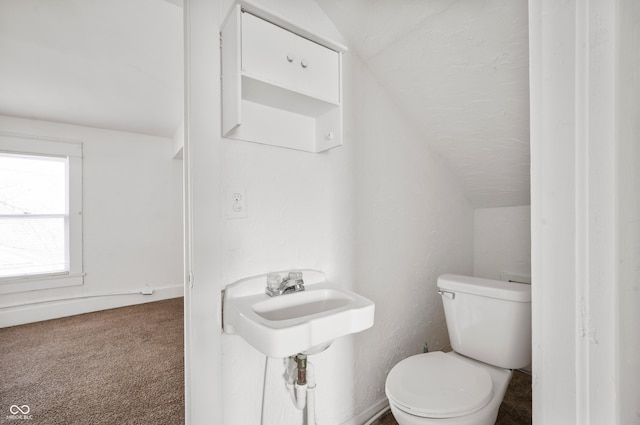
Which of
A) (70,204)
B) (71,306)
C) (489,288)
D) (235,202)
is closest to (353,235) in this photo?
(235,202)

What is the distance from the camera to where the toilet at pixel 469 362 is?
1.06 m

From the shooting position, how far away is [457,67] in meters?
1.26

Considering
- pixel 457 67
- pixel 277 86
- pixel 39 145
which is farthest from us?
pixel 39 145

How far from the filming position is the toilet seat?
1046mm

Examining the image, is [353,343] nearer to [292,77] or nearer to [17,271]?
[292,77]

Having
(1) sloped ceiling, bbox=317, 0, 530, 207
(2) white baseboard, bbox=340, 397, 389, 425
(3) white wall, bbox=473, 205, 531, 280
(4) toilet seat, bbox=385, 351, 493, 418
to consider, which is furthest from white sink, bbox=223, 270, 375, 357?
(3) white wall, bbox=473, 205, 531, 280

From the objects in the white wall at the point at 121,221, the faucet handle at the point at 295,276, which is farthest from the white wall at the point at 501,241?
the white wall at the point at 121,221

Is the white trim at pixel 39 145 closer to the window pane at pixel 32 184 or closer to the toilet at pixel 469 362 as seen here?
the window pane at pixel 32 184

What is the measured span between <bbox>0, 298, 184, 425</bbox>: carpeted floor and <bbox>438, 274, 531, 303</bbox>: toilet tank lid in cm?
163

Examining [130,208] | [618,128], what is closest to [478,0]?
[618,128]

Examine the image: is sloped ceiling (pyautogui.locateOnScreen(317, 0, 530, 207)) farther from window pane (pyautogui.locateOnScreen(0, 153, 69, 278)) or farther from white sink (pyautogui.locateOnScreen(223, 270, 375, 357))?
window pane (pyautogui.locateOnScreen(0, 153, 69, 278))

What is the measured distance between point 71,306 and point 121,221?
40.0 inches

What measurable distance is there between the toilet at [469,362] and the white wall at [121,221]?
3.33m

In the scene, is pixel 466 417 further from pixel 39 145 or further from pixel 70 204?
pixel 39 145
